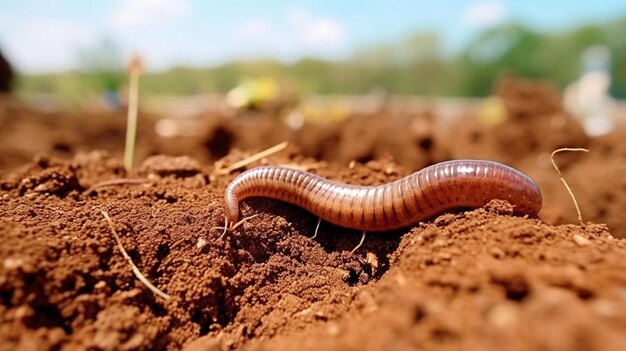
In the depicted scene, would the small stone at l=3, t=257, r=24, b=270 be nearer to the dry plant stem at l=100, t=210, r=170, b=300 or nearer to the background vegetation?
the dry plant stem at l=100, t=210, r=170, b=300

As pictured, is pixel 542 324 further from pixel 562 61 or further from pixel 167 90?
pixel 562 61

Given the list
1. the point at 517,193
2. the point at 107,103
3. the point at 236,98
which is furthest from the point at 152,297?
the point at 107,103

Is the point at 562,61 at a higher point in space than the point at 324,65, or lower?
lower

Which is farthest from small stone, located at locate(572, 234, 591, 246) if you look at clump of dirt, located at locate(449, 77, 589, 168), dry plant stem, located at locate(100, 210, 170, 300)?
clump of dirt, located at locate(449, 77, 589, 168)

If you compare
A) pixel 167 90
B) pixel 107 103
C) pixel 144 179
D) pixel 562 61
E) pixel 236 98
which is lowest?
pixel 562 61

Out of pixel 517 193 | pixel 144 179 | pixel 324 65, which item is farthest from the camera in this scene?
pixel 324 65

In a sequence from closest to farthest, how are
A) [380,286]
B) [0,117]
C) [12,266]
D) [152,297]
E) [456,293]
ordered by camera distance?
[456,293] → [12,266] → [380,286] → [152,297] → [0,117]
